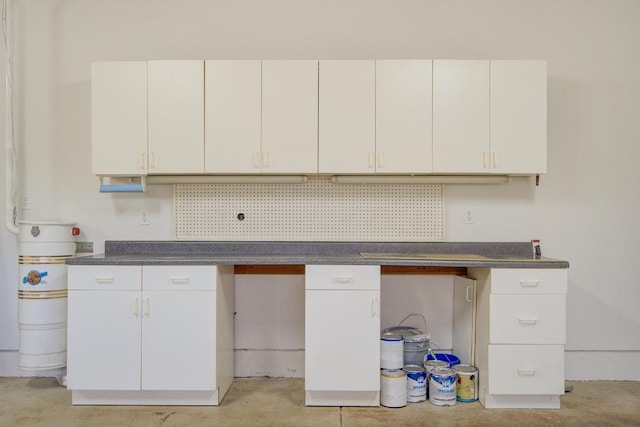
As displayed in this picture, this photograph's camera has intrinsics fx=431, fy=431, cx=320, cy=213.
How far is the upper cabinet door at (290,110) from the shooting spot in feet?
8.85

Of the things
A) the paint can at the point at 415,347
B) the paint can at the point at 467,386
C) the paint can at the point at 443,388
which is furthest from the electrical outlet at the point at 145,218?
the paint can at the point at 467,386

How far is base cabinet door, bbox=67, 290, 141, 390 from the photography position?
245cm

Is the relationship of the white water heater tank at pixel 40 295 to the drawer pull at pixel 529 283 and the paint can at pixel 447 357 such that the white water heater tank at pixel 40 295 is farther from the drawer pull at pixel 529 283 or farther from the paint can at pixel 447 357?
the drawer pull at pixel 529 283

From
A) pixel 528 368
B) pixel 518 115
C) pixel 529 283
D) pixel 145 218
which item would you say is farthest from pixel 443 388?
pixel 145 218

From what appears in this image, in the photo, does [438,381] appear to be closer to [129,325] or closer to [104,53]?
[129,325]

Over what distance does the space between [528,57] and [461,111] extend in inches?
31.2

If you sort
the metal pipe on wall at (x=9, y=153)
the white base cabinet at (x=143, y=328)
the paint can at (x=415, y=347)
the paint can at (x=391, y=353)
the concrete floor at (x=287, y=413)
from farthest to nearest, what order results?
the metal pipe on wall at (x=9, y=153)
the paint can at (x=415, y=347)
the paint can at (x=391, y=353)
the white base cabinet at (x=143, y=328)
the concrete floor at (x=287, y=413)

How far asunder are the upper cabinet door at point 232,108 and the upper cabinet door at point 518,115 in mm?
1489

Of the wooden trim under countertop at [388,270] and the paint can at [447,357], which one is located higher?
the wooden trim under countertop at [388,270]

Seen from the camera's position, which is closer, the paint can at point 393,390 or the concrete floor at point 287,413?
the concrete floor at point 287,413

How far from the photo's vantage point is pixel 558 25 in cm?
301

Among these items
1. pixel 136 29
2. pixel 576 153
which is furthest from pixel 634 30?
pixel 136 29

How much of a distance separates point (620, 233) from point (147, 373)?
3225 millimetres

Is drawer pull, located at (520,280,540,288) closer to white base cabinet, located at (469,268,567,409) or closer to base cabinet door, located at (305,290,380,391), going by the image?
white base cabinet, located at (469,268,567,409)
